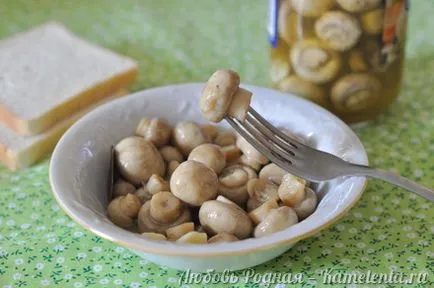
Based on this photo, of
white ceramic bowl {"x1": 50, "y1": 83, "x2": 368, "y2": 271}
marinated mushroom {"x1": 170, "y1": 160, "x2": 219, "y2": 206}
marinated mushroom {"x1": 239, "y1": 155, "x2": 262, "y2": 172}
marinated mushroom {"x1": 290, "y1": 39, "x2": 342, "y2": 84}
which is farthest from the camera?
marinated mushroom {"x1": 290, "y1": 39, "x2": 342, "y2": 84}

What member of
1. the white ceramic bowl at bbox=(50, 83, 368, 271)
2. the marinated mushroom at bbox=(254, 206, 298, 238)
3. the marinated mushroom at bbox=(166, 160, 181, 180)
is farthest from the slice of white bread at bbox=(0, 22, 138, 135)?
the marinated mushroom at bbox=(254, 206, 298, 238)

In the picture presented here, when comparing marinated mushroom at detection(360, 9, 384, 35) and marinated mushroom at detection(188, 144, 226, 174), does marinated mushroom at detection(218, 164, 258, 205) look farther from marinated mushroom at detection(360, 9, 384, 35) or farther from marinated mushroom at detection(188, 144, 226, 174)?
marinated mushroom at detection(360, 9, 384, 35)

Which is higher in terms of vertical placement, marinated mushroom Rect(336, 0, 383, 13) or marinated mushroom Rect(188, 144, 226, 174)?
marinated mushroom Rect(336, 0, 383, 13)

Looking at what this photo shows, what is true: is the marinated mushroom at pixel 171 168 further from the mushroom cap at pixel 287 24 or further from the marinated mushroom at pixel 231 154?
the mushroom cap at pixel 287 24

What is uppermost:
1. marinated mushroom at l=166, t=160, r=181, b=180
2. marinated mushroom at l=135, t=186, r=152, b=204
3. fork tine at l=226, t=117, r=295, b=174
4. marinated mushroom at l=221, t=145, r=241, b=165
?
fork tine at l=226, t=117, r=295, b=174

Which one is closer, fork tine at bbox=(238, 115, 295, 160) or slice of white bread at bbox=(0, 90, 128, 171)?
fork tine at bbox=(238, 115, 295, 160)

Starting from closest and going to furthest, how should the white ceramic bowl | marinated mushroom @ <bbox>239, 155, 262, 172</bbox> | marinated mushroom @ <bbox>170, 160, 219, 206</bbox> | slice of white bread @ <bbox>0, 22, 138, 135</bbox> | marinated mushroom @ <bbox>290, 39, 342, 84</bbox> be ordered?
the white ceramic bowl
marinated mushroom @ <bbox>170, 160, 219, 206</bbox>
marinated mushroom @ <bbox>239, 155, 262, 172</bbox>
marinated mushroom @ <bbox>290, 39, 342, 84</bbox>
slice of white bread @ <bbox>0, 22, 138, 135</bbox>

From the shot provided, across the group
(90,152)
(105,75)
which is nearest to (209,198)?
(90,152)
